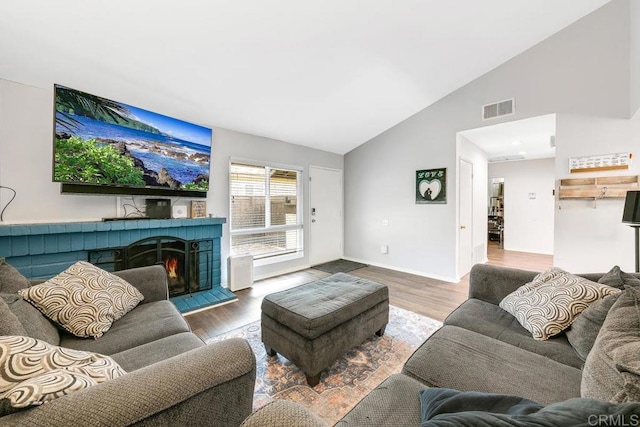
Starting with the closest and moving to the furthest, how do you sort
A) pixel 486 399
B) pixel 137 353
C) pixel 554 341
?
1. pixel 486 399
2. pixel 137 353
3. pixel 554 341

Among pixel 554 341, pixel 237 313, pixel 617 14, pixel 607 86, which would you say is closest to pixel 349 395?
pixel 554 341

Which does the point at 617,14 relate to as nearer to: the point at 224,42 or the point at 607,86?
the point at 607,86

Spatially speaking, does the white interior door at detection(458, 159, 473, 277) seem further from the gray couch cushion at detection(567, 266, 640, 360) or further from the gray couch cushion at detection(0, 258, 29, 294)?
the gray couch cushion at detection(0, 258, 29, 294)

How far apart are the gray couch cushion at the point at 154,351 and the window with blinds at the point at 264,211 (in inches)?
92.9

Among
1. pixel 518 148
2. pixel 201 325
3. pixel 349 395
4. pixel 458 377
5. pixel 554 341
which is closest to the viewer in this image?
pixel 458 377

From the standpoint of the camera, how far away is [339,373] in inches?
70.5

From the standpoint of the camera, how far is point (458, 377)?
1.11m

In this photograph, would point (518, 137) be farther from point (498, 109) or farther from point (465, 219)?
point (465, 219)

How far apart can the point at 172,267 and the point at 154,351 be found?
2104 mm

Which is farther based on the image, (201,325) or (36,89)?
(201,325)

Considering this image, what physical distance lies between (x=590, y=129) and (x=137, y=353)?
4.54 m

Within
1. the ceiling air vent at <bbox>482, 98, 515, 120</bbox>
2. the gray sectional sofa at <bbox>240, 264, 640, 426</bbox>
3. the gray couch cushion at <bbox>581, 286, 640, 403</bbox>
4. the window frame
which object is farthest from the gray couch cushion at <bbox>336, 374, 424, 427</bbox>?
the ceiling air vent at <bbox>482, 98, 515, 120</bbox>

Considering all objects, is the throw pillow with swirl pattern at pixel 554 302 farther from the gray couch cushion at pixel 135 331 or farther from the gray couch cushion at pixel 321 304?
the gray couch cushion at pixel 135 331

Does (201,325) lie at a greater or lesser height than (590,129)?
lesser
